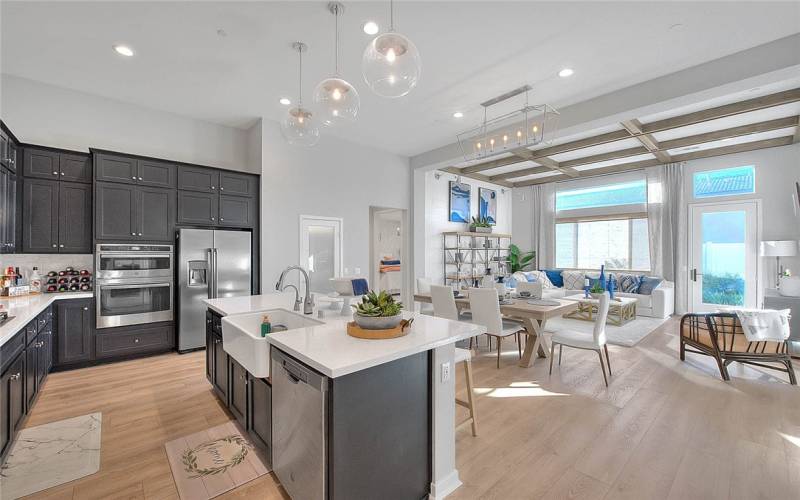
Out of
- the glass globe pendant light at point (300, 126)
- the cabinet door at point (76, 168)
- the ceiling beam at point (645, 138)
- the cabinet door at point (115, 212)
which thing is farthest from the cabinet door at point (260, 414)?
the ceiling beam at point (645, 138)

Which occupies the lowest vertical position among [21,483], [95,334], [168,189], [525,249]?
[21,483]

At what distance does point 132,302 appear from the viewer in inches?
159

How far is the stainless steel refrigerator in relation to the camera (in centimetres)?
426

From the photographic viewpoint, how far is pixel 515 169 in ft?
26.6

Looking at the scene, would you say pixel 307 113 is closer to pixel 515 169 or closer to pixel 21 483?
pixel 21 483

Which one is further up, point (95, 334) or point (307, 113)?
point (307, 113)

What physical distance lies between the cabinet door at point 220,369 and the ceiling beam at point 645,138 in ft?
17.6

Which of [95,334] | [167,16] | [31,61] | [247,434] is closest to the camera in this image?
[247,434]

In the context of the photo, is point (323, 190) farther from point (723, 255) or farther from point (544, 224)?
point (723, 255)

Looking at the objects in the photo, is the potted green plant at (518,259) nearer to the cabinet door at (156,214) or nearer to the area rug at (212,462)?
the cabinet door at (156,214)

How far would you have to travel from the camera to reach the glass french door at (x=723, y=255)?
6.26 meters

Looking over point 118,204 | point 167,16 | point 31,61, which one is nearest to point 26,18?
point 31,61

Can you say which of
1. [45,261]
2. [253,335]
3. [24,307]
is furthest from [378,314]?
[45,261]

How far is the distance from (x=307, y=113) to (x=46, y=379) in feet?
12.1
